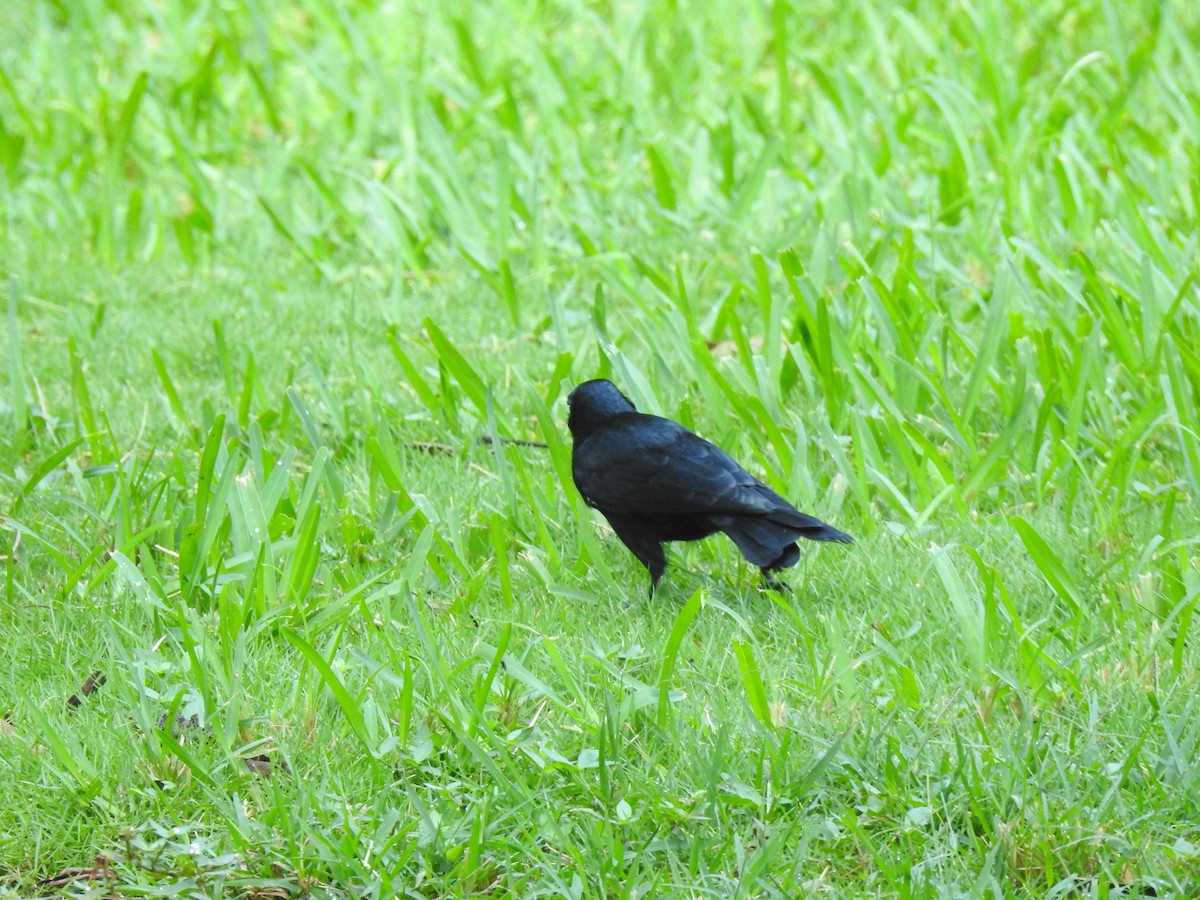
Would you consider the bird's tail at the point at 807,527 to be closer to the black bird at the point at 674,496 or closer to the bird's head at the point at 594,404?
the black bird at the point at 674,496

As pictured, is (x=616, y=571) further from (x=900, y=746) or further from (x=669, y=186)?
(x=669, y=186)

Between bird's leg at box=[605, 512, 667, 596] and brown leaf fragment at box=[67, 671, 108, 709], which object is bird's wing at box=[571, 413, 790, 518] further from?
brown leaf fragment at box=[67, 671, 108, 709]

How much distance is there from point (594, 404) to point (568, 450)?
19 cm

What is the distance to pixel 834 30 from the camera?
6.89 m

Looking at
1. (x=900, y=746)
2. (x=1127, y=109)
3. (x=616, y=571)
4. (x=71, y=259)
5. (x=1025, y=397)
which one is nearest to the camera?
(x=900, y=746)

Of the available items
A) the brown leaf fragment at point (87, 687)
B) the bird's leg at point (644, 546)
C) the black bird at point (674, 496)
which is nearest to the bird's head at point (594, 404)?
the black bird at point (674, 496)

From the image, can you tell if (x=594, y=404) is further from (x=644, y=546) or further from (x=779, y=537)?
(x=779, y=537)

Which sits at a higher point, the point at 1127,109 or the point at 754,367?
the point at 1127,109

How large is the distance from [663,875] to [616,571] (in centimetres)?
115

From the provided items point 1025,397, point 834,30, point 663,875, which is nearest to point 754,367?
point 1025,397

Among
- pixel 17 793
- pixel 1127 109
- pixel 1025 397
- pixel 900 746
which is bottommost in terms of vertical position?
pixel 17 793

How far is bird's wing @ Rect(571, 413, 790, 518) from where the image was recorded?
123 inches

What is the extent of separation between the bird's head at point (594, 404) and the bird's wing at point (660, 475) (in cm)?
9

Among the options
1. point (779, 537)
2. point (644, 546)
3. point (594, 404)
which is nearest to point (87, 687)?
point (644, 546)
